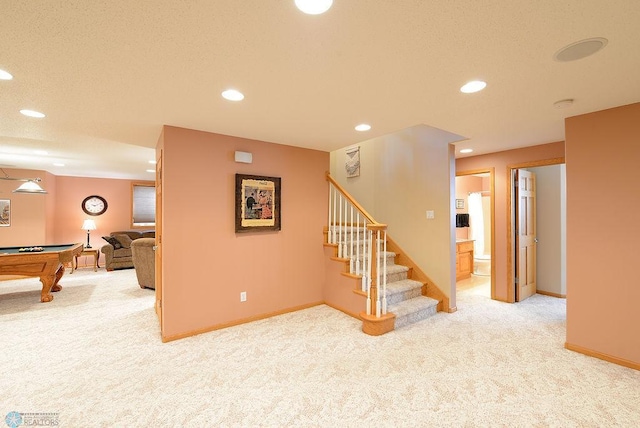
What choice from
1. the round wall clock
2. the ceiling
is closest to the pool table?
the ceiling

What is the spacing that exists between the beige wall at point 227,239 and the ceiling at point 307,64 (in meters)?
0.42

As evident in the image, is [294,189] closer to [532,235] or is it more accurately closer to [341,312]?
[341,312]

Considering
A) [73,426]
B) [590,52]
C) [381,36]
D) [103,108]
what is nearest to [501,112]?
[590,52]

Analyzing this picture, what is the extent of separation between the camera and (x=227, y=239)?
3.38 meters

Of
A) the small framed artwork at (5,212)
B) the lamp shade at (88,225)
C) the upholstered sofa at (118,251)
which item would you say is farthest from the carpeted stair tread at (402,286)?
the small framed artwork at (5,212)

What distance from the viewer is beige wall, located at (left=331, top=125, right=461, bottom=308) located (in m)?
3.90

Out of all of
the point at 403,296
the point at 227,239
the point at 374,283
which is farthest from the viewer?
the point at 403,296

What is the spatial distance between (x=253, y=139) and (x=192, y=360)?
245 centimetres

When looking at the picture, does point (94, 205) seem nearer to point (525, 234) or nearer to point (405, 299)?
point (405, 299)

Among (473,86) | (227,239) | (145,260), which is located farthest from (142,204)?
(473,86)

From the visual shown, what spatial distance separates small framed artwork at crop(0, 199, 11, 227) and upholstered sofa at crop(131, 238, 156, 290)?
12.0 ft

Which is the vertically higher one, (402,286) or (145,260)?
(145,260)

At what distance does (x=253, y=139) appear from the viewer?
3562 millimetres

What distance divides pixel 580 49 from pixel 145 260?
18.7ft
